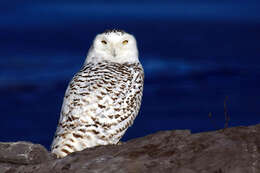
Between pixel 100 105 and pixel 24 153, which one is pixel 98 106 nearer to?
pixel 100 105

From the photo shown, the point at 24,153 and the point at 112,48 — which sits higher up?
the point at 112,48

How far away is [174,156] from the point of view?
4.44 meters

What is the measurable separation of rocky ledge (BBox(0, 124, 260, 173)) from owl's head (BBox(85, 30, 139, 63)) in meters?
3.30

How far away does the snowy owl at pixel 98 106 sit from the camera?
6.56m

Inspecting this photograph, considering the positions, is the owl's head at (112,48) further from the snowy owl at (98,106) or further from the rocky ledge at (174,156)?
the rocky ledge at (174,156)

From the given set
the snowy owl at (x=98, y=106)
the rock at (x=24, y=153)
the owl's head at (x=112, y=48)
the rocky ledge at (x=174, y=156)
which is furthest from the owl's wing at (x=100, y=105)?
the rocky ledge at (x=174, y=156)

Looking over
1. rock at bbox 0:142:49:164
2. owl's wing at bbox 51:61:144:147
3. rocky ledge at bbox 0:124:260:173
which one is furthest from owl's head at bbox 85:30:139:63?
rocky ledge at bbox 0:124:260:173

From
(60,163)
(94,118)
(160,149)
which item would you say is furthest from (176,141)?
(94,118)

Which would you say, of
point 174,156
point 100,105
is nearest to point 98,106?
point 100,105

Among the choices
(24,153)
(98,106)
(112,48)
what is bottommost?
(24,153)

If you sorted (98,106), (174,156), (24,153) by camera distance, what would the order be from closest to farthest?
1. (174,156)
2. (24,153)
3. (98,106)

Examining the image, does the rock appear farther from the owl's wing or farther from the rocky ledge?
the owl's wing

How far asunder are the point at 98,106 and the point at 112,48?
1.81 m

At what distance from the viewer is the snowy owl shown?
6562 mm
